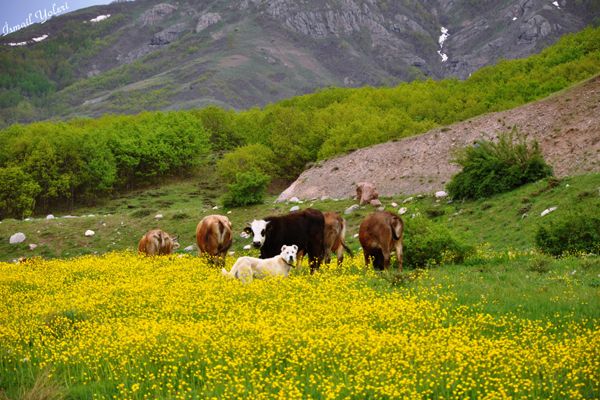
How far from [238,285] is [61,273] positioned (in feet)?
30.9

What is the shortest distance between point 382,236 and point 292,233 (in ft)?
9.76

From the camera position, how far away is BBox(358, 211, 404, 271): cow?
21.0 meters

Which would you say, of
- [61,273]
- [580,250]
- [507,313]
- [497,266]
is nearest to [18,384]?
[507,313]

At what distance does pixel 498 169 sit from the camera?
119 feet

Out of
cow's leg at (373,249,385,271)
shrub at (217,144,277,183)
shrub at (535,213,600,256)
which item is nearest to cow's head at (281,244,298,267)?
cow's leg at (373,249,385,271)

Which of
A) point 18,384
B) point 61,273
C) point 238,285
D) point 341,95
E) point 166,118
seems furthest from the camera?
point 341,95

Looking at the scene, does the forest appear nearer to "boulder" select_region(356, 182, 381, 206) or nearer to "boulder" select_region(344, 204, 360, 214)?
"boulder" select_region(356, 182, 381, 206)

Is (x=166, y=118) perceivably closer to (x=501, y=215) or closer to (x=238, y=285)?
(x=501, y=215)

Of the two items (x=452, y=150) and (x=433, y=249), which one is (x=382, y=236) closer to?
(x=433, y=249)

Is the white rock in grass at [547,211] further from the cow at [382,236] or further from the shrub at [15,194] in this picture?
the shrub at [15,194]

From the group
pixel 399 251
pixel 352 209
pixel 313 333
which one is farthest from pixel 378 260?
pixel 352 209

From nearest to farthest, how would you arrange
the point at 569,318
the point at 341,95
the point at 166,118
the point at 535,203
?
the point at 569,318 → the point at 535,203 → the point at 166,118 → the point at 341,95

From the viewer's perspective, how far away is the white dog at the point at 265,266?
763 inches

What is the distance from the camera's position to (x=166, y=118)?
108m
